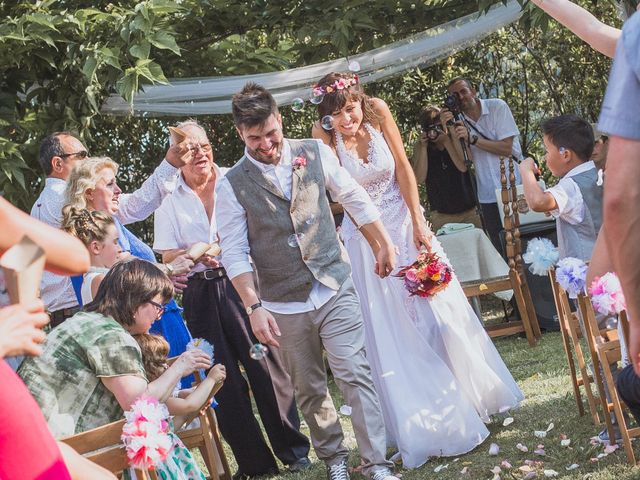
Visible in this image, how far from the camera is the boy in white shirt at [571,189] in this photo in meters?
5.37

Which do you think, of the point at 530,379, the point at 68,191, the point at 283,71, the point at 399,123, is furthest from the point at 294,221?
the point at 399,123

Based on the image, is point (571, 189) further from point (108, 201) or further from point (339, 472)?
point (108, 201)

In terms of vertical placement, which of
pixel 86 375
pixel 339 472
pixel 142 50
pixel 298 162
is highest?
pixel 142 50

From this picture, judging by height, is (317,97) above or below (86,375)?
above

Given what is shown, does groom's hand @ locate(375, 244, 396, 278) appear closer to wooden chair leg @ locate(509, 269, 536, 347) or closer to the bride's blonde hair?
the bride's blonde hair

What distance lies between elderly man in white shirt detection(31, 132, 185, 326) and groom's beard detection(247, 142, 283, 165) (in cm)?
110

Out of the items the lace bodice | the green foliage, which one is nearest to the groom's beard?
the lace bodice

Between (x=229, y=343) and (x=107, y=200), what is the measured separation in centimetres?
111

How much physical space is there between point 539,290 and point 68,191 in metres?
4.82

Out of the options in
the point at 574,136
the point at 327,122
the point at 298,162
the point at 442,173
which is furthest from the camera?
the point at 442,173

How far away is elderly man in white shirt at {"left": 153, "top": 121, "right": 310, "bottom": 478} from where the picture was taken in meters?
6.11

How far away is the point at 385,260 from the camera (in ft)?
17.7

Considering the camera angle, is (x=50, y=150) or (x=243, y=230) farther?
(x=50, y=150)

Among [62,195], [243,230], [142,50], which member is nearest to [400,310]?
[243,230]
